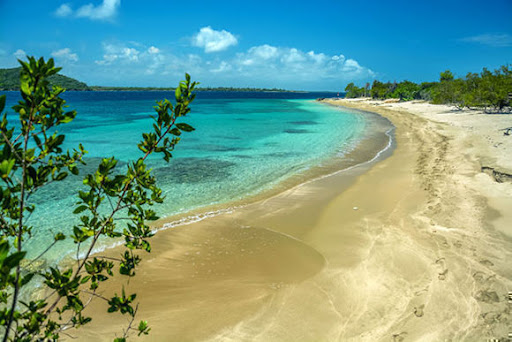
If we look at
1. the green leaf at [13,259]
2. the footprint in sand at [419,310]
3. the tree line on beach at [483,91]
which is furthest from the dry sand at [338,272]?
the tree line on beach at [483,91]

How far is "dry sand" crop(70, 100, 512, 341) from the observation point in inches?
190

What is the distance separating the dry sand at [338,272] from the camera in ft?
15.9

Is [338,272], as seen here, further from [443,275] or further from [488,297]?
[488,297]

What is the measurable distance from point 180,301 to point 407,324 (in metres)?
4.12

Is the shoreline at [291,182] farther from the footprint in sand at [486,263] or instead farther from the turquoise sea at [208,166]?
the footprint in sand at [486,263]

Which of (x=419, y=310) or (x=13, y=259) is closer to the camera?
(x=13, y=259)

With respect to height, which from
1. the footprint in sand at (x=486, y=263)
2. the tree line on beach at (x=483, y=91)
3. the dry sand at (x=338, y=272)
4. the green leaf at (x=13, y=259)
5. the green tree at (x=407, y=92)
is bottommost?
the dry sand at (x=338, y=272)

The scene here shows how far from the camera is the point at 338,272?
629cm

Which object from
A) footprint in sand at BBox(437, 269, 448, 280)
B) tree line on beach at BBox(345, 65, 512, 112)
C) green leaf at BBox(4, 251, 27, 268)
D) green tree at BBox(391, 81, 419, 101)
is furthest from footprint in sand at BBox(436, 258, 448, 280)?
green tree at BBox(391, 81, 419, 101)

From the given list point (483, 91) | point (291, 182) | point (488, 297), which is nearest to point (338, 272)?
point (488, 297)

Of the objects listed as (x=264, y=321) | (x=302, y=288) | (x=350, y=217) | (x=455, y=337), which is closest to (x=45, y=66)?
(x=264, y=321)

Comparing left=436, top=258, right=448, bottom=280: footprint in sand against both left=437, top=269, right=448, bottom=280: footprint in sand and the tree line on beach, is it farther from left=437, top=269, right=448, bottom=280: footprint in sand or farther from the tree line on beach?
the tree line on beach

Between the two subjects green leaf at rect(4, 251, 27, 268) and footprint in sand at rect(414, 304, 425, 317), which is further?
footprint in sand at rect(414, 304, 425, 317)

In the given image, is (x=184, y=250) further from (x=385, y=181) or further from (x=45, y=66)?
(x=385, y=181)
